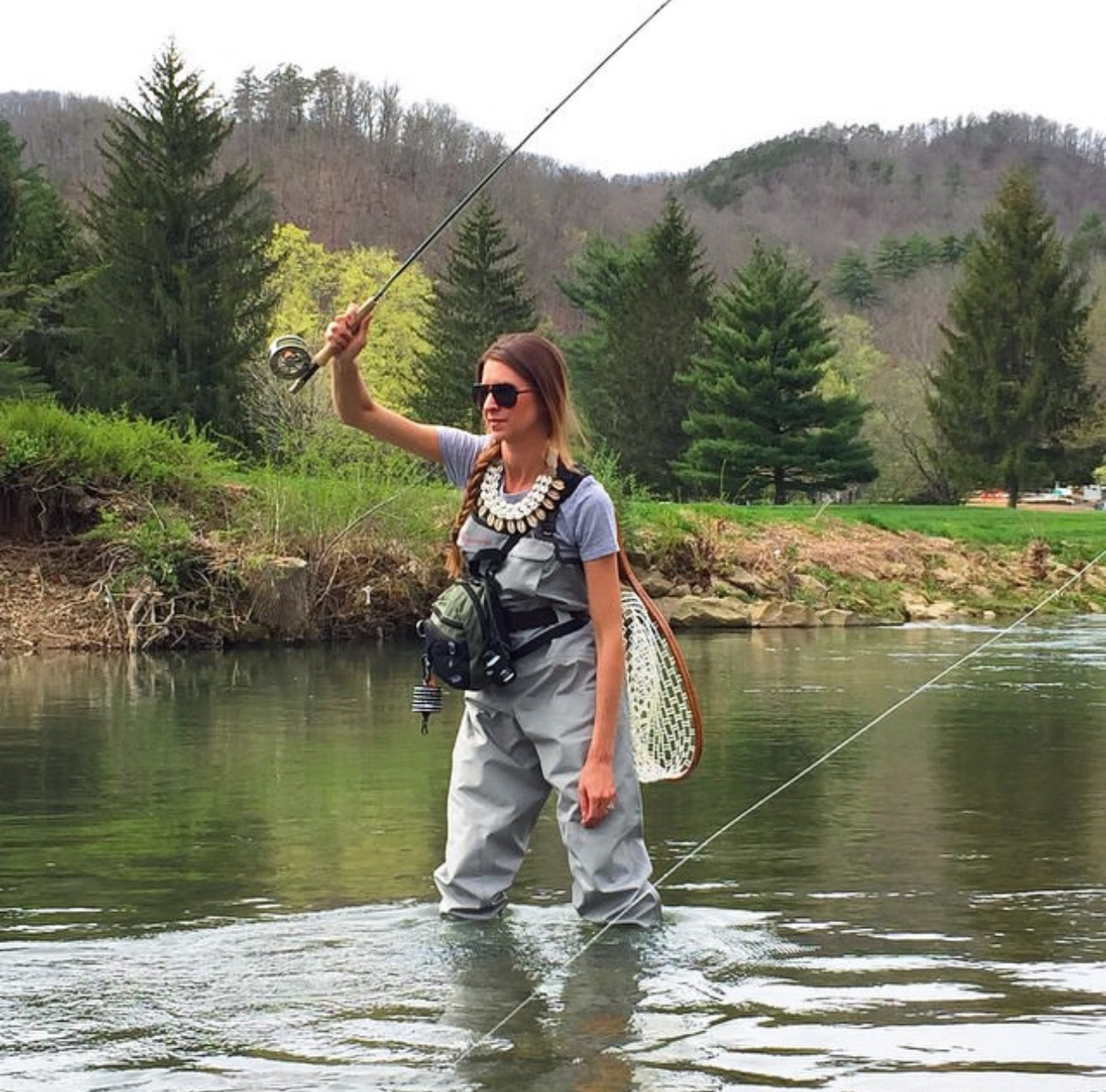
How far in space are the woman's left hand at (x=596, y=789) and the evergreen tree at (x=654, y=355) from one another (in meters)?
55.7

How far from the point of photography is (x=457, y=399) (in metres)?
61.4

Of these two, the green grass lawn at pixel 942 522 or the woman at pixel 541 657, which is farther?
the green grass lawn at pixel 942 522

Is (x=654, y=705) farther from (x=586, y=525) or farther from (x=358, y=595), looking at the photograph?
(x=358, y=595)

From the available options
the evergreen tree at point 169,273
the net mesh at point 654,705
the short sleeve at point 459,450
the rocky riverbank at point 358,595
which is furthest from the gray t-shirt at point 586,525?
the evergreen tree at point 169,273

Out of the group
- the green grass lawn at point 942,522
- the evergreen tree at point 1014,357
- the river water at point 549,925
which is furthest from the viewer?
the evergreen tree at point 1014,357

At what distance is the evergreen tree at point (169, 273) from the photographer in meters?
51.4

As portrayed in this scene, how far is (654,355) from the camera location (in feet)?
212

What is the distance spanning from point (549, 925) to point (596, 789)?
0.88 meters

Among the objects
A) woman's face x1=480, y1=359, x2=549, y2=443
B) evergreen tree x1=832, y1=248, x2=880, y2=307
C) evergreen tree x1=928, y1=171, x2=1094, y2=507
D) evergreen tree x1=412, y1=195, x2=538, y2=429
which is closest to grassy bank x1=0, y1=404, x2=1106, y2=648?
woman's face x1=480, y1=359, x2=549, y2=443

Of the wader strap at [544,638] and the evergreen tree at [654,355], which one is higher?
the evergreen tree at [654,355]

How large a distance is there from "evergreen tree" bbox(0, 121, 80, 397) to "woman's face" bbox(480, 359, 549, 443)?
3747 cm

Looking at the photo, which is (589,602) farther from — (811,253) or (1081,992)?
(811,253)

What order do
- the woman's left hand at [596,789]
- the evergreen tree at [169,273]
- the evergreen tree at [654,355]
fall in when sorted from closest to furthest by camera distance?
the woman's left hand at [596,789] → the evergreen tree at [169,273] → the evergreen tree at [654,355]

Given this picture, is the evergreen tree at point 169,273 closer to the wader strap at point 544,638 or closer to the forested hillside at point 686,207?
the forested hillside at point 686,207
